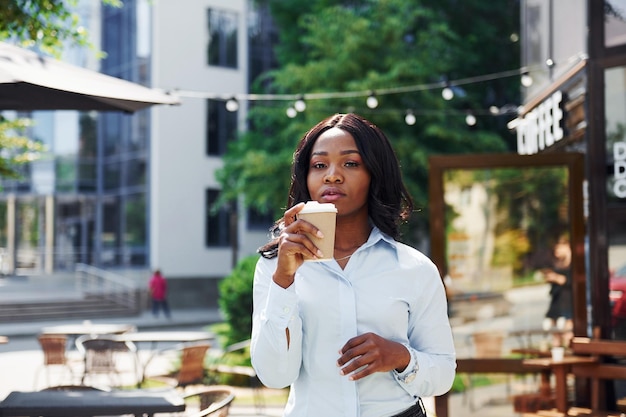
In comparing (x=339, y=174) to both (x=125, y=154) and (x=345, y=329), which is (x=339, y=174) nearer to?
(x=345, y=329)

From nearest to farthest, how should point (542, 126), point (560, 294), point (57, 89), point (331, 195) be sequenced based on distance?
point (331, 195), point (57, 89), point (560, 294), point (542, 126)

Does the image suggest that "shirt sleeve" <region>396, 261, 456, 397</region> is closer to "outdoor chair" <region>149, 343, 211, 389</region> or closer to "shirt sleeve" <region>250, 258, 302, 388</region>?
"shirt sleeve" <region>250, 258, 302, 388</region>

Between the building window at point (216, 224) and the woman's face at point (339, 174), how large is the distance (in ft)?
101

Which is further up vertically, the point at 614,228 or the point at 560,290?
the point at 614,228

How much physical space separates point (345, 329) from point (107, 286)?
30.4m

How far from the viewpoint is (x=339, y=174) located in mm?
2314

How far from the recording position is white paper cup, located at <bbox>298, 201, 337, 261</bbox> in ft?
6.78

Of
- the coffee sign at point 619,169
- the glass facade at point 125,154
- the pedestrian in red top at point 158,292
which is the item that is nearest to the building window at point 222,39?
the glass facade at point 125,154

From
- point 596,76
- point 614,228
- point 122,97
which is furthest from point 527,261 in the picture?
point 122,97

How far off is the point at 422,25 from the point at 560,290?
15.9m

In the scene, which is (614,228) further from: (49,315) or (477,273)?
(49,315)

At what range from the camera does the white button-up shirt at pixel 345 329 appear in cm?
223

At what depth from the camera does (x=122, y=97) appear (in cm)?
561

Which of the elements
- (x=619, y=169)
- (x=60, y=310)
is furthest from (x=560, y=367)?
(x=60, y=310)
